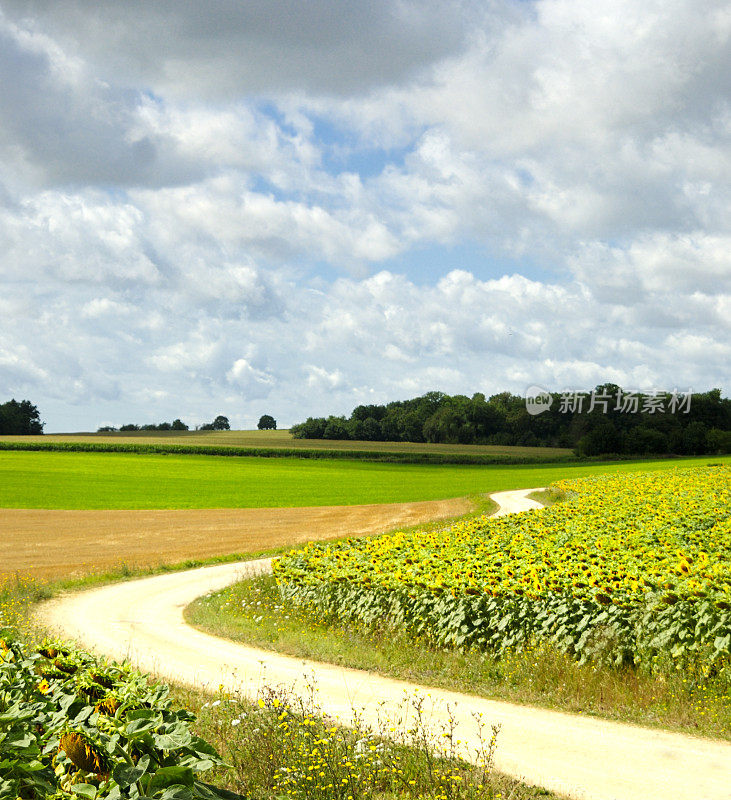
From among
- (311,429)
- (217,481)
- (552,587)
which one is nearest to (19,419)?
(311,429)

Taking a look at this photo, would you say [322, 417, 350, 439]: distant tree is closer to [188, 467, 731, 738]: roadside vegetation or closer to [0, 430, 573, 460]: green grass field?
[0, 430, 573, 460]: green grass field

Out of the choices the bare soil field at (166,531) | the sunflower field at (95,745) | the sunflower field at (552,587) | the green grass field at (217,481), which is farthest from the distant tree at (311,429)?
the sunflower field at (95,745)

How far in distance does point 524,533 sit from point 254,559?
34.4ft

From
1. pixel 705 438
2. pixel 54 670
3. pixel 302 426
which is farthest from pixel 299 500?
pixel 705 438

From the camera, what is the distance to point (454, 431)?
11612cm

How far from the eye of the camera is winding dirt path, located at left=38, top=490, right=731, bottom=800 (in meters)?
7.11

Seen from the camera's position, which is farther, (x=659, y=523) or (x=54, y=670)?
(x=659, y=523)

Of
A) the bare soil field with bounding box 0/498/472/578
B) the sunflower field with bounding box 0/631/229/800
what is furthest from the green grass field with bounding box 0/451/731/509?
the sunflower field with bounding box 0/631/229/800

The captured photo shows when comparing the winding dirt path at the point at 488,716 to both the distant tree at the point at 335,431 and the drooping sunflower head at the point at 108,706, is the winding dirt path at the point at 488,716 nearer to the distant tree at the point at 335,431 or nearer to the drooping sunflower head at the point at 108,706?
the drooping sunflower head at the point at 108,706

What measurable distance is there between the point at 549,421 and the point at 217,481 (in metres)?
72.8

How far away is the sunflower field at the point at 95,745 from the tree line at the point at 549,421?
335 feet

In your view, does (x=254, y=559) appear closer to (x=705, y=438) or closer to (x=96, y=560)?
(x=96, y=560)

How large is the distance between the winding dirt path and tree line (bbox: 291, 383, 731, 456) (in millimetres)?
94386

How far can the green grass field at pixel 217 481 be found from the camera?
47562 mm
